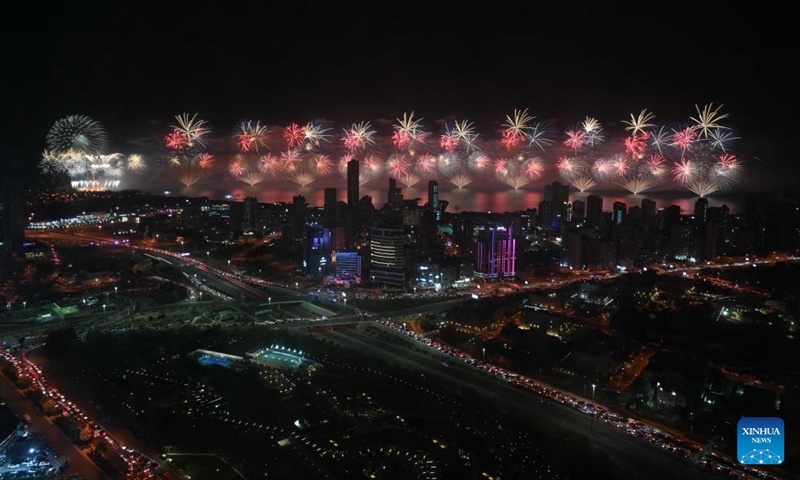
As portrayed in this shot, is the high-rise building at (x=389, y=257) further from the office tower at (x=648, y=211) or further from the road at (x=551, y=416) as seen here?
the office tower at (x=648, y=211)

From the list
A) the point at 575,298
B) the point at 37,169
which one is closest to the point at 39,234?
the point at 37,169

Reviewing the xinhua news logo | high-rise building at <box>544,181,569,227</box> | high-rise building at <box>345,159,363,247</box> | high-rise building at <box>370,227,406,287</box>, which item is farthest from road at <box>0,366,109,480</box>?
high-rise building at <box>544,181,569,227</box>

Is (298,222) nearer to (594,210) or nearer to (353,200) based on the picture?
(353,200)

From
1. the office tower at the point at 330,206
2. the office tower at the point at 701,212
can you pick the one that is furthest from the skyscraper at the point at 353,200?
the office tower at the point at 701,212

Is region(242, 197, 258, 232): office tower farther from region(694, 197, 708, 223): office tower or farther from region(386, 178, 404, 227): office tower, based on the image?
region(694, 197, 708, 223): office tower

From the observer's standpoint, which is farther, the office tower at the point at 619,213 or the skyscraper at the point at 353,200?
the office tower at the point at 619,213

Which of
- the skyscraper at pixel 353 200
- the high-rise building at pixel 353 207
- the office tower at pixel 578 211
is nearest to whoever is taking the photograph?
the high-rise building at pixel 353 207

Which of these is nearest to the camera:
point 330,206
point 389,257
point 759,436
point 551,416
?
point 759,436

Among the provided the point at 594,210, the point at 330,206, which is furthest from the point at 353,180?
the point at 594,210
